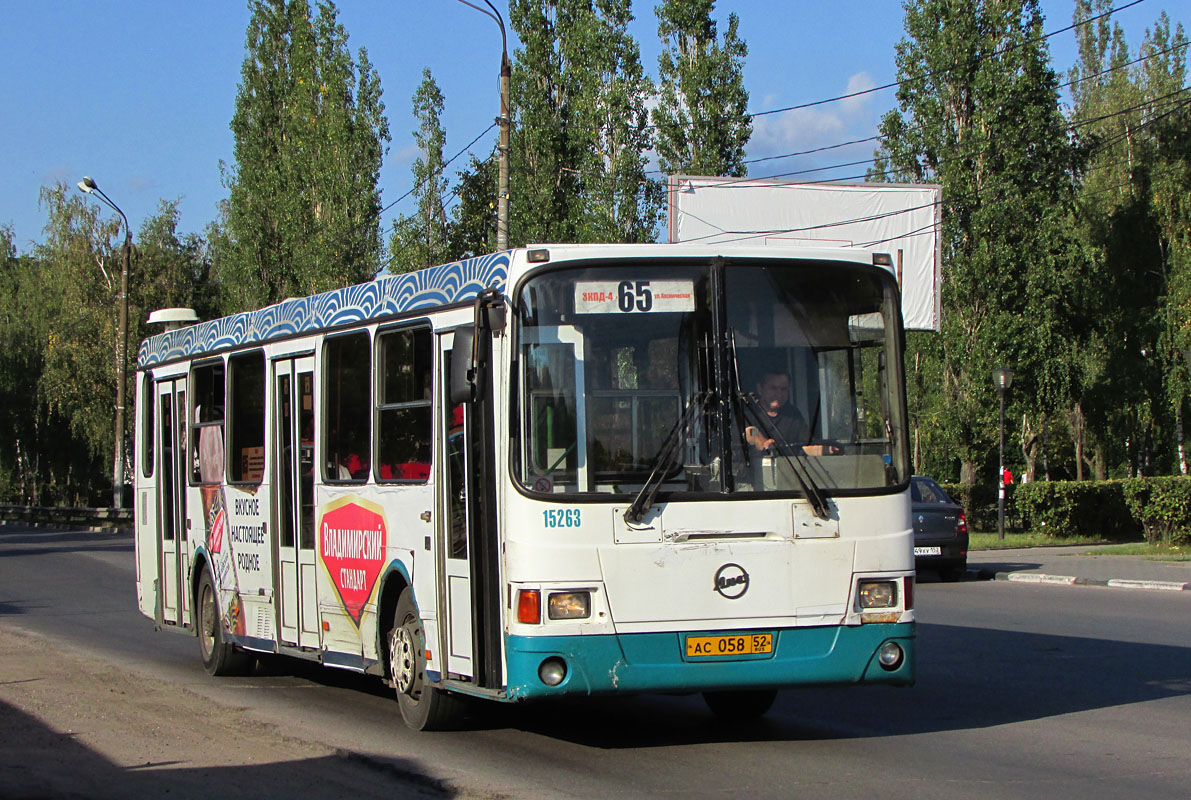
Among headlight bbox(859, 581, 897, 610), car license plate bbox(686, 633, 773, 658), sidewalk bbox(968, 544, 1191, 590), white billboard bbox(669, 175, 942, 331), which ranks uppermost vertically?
white billboard bbox(669, 175, 942, 331)

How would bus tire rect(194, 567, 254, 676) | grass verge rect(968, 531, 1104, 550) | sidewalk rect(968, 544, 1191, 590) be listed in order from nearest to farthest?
bus tire rect(194, 567, 254, 676) → sidewalk rect(968, 544, 1191, 590) → grass verge rect(968, 531, 1104, 550)

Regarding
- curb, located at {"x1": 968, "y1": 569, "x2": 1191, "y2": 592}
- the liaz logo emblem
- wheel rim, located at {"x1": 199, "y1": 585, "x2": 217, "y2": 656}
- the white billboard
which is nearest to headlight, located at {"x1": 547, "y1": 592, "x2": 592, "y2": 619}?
the liaz logo emblem

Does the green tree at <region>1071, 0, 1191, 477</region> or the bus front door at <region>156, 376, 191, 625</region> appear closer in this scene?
the bus front door at <region>156, 376, 191, 625</region>

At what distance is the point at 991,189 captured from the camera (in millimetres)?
40875

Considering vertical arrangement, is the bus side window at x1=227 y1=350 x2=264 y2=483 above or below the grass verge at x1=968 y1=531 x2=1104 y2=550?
above

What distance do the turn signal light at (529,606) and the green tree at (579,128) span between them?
30.9 meters

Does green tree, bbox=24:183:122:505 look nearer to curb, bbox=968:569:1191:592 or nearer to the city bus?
curb, bbox=968:569:1191:592

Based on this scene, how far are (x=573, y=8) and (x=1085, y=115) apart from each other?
78.8ft

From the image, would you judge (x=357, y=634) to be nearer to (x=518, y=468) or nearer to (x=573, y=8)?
(x=518, y=468)

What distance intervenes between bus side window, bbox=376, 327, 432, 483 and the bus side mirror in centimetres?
Answer: 108

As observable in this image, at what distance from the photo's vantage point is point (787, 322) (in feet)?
27.8

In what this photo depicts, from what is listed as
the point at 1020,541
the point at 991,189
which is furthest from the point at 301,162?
the point at 1020,541

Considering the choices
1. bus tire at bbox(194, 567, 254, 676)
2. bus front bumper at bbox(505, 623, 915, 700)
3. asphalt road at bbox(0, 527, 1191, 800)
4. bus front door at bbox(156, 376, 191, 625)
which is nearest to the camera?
asphalt road at bbox(0, 527, 1191, 800)

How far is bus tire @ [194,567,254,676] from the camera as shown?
1281 cm
